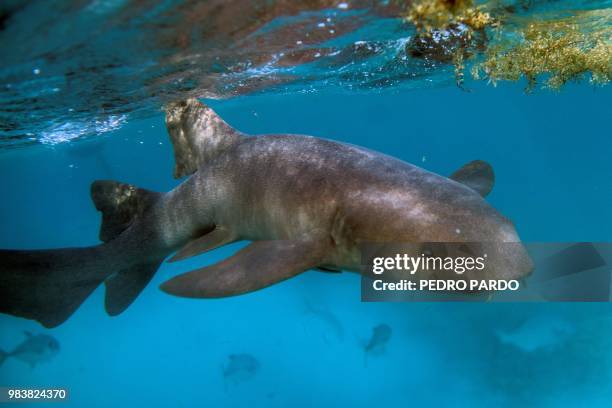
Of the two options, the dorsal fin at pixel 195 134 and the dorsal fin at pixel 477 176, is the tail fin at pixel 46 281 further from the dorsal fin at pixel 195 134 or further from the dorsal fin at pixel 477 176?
the dorsal fin at pixel 477 176

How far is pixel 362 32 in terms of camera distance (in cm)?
1000

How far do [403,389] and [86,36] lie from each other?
18274 mm

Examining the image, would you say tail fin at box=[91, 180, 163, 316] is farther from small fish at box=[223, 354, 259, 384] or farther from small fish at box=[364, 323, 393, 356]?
small fish at box=[364, 323, 393, 356]

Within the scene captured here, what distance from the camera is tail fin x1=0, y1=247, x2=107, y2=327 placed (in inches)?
186

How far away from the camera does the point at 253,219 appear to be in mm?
4844

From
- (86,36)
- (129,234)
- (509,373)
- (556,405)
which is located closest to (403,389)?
(509,373)

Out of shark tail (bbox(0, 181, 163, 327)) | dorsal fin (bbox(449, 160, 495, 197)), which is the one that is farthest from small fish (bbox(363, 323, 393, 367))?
shark tail (bbox(0, 181, 163, 327))

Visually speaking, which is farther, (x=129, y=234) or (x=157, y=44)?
(x=157, y=44)

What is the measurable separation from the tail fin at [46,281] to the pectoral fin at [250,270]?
2.35 m

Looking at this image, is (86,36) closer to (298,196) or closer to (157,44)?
(157,44)

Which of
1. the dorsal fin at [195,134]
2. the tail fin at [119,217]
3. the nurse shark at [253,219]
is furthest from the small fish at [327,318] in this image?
the dorsal fin at [195,134]

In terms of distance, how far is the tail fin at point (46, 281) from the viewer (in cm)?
473

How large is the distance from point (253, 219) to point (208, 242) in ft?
2.39

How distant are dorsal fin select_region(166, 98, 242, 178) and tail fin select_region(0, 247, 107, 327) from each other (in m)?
1.74
